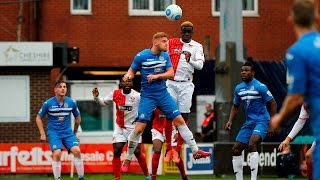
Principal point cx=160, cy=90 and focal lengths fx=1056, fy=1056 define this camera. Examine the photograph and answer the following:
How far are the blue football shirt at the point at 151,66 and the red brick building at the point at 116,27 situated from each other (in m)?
19.6

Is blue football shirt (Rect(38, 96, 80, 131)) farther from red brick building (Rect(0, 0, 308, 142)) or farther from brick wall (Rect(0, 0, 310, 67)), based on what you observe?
brick wall (Rect(0, 0, 310, 67))

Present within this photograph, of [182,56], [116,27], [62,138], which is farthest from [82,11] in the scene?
[182,56]

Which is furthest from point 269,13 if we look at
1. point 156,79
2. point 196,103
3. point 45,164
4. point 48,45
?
point 156,79

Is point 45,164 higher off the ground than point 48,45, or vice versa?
point 48,45

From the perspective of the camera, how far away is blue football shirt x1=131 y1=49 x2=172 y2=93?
18.3 m

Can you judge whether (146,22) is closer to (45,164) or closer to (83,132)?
(83,132)

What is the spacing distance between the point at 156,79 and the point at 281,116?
7688 mm

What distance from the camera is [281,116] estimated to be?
10492 millimetres

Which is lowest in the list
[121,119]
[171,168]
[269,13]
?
[171,168]

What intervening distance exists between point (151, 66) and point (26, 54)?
13.8 m

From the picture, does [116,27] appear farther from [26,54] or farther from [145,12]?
[26,54]

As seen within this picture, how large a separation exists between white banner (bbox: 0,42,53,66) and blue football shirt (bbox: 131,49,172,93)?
13573mm

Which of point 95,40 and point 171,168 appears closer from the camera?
point 171,168

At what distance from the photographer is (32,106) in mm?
31922
